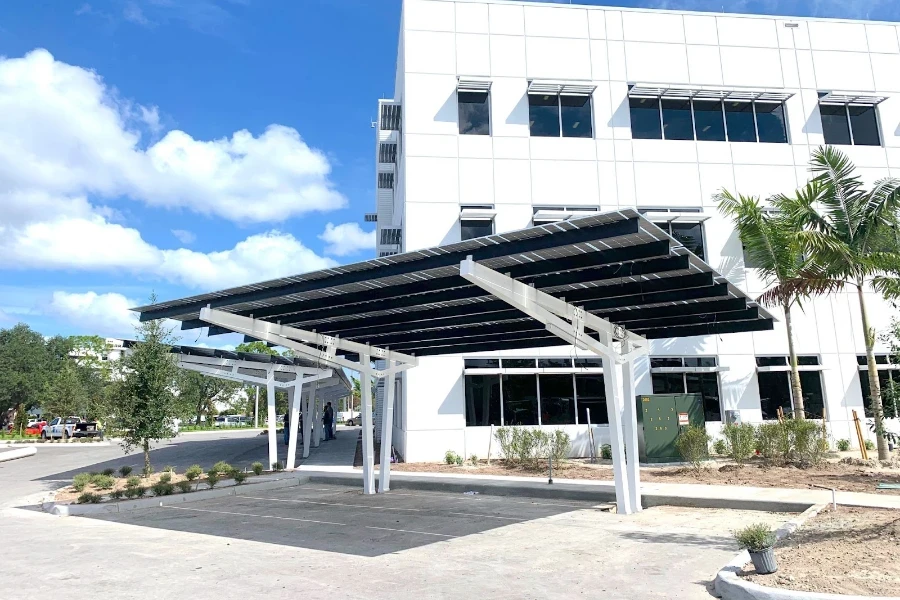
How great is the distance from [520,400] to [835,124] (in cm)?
1606

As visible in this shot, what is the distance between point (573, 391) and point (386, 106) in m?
14.0

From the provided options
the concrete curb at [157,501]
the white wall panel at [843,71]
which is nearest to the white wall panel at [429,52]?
the white wall panel at [843,71]

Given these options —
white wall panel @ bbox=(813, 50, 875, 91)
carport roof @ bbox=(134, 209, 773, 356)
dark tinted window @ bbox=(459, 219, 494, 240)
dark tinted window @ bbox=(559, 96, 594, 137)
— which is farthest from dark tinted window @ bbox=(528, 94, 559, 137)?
white wall panel @ bbox=(813, 50, 875, 91)

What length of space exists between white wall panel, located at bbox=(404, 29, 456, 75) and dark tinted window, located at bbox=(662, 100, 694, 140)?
793 cm

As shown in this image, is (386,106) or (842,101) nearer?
(842,101)

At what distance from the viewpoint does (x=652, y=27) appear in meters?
22.9

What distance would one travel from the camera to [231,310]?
12188 mm

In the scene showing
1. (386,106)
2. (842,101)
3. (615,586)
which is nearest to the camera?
(615,586)

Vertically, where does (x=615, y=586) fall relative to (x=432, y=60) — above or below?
below

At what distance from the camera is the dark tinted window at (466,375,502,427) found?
20141mm

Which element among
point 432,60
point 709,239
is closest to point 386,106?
point 432,60

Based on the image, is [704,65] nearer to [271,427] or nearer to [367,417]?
[367,417]

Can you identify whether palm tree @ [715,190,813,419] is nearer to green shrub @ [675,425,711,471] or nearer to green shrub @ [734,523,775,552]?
green shrub @ [675,425,711,471]

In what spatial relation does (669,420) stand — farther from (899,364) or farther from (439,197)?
(439,197)
